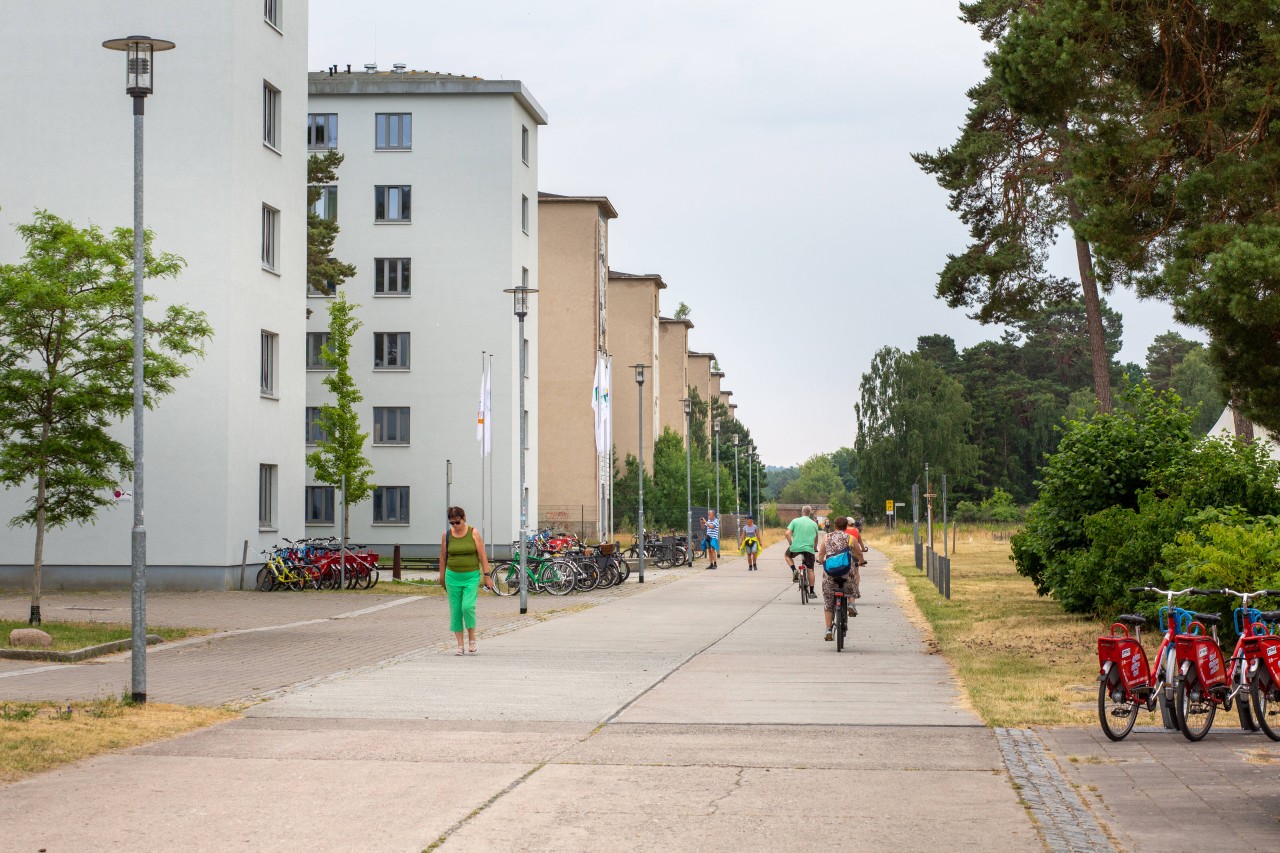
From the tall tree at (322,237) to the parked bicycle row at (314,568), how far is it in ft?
51.6

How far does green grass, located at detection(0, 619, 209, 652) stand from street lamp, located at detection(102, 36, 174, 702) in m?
4.81

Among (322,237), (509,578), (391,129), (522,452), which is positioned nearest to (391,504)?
A: (322,237)

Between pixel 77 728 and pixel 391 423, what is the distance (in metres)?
42.2

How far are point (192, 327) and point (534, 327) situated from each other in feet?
109

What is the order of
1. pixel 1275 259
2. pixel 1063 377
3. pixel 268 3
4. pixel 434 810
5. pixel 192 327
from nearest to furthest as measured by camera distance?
pixel 434 810
pixel 1275 259
pixel 192 327
pixel 268 3
pixel 1063 377

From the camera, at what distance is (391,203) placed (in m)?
52.3

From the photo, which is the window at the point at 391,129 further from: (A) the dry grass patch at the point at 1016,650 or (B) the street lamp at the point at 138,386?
(B) the street lamp at the point at 138,386

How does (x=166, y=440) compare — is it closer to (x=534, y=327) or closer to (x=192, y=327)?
(x=192, y=327)

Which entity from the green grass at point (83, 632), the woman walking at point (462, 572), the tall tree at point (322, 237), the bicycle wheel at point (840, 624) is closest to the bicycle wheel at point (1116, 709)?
the bicycle wheel at point (840, 624)

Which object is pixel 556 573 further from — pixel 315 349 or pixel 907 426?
pixel 907 426

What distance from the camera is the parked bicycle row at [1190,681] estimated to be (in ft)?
34.4

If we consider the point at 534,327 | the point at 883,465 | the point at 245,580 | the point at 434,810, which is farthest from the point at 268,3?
the point at 883,465

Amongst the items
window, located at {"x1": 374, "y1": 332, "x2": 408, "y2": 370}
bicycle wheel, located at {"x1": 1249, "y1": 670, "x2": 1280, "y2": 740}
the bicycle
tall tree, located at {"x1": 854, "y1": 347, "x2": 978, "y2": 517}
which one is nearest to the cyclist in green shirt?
the bicycle

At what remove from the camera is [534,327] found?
54.1m
